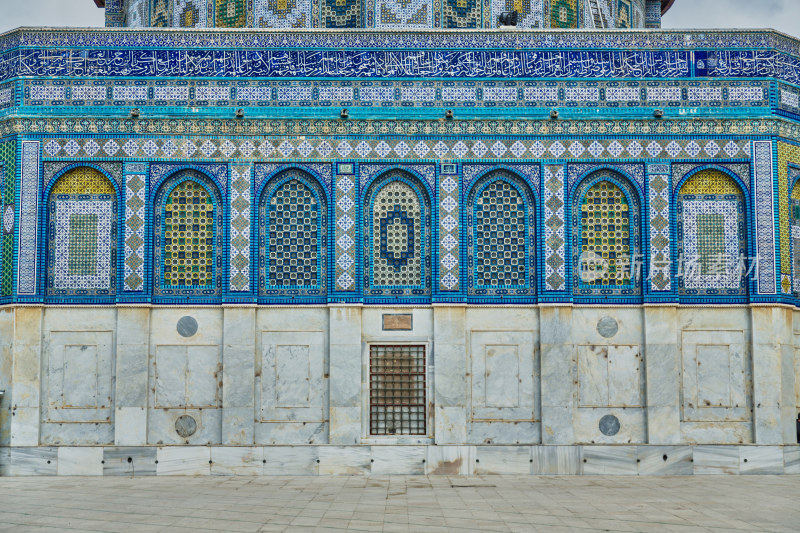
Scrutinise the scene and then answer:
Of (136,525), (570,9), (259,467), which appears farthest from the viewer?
(570,9)

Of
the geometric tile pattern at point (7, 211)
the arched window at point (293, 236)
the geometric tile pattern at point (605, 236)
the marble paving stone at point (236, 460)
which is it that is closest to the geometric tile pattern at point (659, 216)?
the geometric tile pattern at point (605, 236)

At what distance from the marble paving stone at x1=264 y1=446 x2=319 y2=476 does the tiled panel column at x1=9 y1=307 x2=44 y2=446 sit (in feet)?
13.2

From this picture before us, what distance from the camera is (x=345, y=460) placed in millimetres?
17469

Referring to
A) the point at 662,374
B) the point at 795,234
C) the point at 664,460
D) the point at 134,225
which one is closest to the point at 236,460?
the point at 134,225

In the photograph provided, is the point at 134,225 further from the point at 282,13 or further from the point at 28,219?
the point at 282,13

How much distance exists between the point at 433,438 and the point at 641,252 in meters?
4.99

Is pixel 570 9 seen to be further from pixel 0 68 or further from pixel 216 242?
pixel 0 68

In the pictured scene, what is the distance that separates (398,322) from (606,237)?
4.06 meters

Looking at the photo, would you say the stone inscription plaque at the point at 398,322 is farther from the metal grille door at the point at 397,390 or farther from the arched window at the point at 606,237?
the arched window at the point at 606,237

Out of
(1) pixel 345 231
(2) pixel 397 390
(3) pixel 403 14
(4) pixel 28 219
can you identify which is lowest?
(2) pixel 397 390

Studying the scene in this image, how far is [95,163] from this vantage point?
18062 mm

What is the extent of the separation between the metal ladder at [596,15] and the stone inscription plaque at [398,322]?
8485 millimetres

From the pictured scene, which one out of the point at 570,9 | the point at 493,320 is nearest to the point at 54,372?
the point at 493,320

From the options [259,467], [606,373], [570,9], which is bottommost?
[259,467]
